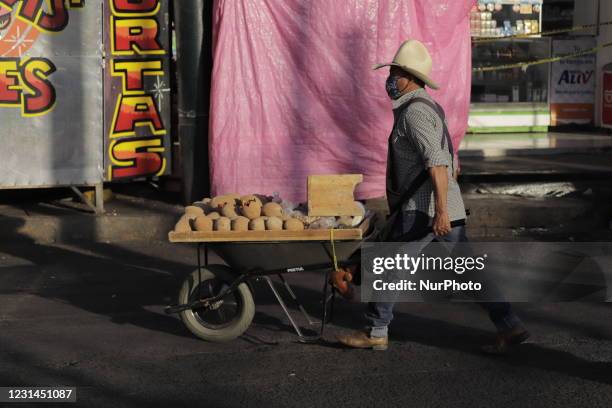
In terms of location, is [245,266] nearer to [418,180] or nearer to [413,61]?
[418,180]

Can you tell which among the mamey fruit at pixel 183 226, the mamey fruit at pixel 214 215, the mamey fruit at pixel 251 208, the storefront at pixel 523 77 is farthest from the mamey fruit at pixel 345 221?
the storefront at pixel 523 77

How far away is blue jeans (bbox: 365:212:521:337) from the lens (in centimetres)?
623

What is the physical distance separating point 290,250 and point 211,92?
13.2ft

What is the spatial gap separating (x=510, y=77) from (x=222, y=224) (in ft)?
41.2

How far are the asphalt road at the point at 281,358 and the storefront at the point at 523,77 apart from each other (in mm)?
10336

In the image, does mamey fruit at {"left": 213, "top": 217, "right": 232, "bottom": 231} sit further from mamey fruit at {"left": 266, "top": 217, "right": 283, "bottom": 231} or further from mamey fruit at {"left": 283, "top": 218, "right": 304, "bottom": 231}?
mamey fruit at {"left": 283, "top": 218, "right": 304, "bottom": 231}

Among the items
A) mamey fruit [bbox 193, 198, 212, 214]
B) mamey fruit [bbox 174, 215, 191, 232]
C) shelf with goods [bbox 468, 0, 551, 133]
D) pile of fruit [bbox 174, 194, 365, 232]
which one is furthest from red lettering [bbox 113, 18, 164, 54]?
Answer: shelf with goods [bbox 468, 0, 551, 133]

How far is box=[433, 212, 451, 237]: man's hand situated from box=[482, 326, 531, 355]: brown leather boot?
754 millimetres

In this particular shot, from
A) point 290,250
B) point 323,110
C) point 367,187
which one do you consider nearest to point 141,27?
point 323,110

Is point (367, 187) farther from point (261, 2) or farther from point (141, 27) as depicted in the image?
point (141, 27)

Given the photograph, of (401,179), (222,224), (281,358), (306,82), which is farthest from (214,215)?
(306,82)

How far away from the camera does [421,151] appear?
6.10 m

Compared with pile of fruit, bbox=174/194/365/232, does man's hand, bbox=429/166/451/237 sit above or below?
above

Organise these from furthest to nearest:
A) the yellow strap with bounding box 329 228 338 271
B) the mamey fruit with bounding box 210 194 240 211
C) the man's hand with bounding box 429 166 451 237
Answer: the mamey fruit with bounding box 210 194 240 211
the yellow strap with bounding box 329 228 338 271
the man's hand with bounding box 429 166 451 237
